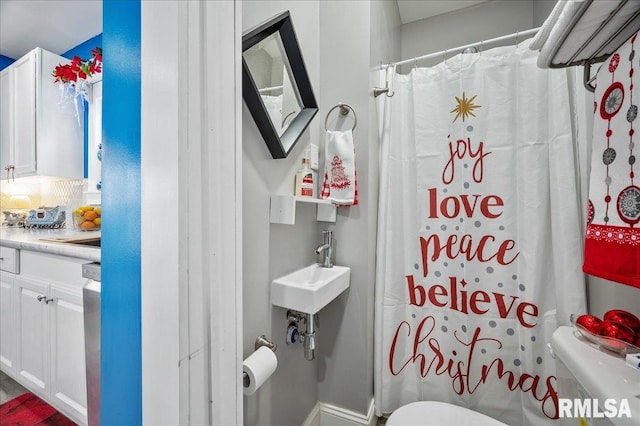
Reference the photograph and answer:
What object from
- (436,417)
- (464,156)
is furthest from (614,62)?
(436,417)

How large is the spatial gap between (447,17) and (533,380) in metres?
2.13

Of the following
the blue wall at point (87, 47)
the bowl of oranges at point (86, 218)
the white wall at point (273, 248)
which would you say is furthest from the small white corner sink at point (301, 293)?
the blue wall at point (87, 47)

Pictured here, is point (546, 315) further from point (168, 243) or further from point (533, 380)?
point (168, 243)

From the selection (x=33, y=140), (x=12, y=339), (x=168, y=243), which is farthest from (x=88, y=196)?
(x=168, y=243)

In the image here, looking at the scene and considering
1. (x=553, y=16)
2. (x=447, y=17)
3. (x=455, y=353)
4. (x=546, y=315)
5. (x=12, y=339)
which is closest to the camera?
(x=553, y=16)

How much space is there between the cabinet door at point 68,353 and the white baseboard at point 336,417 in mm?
1013

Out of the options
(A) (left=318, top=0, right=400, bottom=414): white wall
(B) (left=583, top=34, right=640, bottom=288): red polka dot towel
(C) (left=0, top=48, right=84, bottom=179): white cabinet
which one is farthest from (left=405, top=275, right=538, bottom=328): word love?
(C) (left=0, top=48, right=84, bottom=179): white cabinet

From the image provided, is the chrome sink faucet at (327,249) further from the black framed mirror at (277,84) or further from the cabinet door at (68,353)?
the cabinet door at (68,353)

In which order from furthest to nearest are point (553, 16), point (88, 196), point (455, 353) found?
point (88, 196) → point (455, 353) → point (553, 16)

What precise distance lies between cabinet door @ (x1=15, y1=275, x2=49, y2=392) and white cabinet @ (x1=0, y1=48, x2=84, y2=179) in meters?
1.19

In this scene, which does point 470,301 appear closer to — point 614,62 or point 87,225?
point 614,62

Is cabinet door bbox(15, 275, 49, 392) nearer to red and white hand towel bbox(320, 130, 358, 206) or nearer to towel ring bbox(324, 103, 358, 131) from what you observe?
red and white hand towel bbox(320, 130, 358, 206)

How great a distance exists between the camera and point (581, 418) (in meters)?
0.68

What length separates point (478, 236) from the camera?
3.98ft
